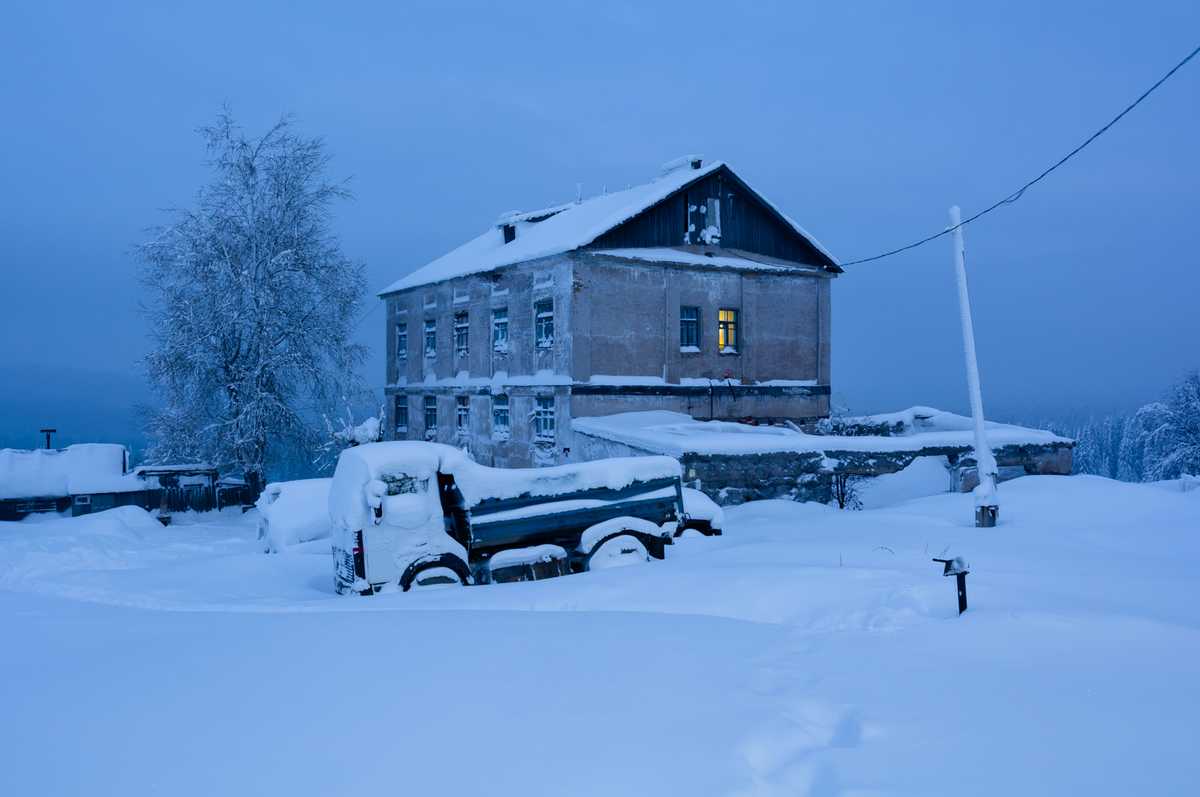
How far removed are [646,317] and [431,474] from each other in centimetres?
1390

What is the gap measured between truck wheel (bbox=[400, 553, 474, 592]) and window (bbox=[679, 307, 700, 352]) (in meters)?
14.8

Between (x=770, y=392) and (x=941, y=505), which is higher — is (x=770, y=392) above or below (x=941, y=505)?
above

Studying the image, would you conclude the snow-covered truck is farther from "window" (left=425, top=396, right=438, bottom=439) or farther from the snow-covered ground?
"window" (left=425, top=396, right=438, bottom=439)

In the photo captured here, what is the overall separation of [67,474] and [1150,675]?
78.0 feet

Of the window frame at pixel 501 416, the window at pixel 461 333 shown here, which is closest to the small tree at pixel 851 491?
the window frame at pixel 501 416

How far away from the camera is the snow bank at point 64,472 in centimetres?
1894

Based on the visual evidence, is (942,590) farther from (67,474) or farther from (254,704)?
(67,474)

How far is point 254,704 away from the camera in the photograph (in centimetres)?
377

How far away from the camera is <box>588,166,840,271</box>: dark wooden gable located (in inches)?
833

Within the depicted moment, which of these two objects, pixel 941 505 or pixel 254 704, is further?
pixel 941 505

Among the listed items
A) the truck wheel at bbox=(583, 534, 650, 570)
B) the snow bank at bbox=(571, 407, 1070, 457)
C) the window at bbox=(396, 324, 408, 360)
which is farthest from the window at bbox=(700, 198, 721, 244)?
the truck wheel at bbox=(583, 534, 650, 570)

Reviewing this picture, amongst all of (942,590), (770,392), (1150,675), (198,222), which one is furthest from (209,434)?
(1150,675)

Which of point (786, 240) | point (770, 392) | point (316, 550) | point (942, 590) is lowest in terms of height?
point (316, 550)

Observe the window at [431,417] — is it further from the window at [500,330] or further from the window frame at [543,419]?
the window frame at [543,419]
